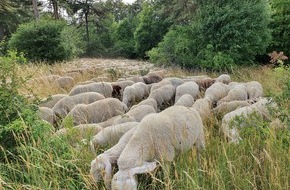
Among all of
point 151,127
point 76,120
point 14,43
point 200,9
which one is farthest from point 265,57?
point 14,43

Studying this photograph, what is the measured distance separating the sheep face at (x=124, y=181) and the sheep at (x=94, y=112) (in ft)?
7.24

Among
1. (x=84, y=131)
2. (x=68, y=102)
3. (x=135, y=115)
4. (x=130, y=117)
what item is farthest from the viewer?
(x=68, y=102)

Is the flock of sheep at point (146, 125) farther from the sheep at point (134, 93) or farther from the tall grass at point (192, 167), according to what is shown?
the tall grass at point (192, 167)

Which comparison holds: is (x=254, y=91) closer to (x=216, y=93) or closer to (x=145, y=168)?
(x=216, y=93)

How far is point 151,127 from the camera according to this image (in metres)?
2.71

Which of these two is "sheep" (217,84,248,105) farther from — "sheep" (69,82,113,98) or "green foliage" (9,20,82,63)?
"green foliage" (9,20,82,63)

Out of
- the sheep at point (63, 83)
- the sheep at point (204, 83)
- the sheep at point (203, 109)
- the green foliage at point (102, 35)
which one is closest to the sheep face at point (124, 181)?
the sheep at point (203, 109)

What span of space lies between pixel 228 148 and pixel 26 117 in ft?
7.48

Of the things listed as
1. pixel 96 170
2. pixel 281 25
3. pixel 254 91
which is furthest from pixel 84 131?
pixel 281 25

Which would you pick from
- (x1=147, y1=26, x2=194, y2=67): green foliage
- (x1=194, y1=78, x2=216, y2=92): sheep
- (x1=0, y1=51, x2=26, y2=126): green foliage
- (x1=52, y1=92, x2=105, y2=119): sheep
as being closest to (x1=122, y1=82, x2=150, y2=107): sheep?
(x1=52, y1=92, x2=105, y2=119): sheep

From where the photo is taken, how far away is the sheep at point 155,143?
94.6 inches

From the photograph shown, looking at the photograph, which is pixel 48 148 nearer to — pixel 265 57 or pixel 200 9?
pixel 200 9

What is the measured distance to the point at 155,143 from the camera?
2.62m

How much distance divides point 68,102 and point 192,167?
337 cm
